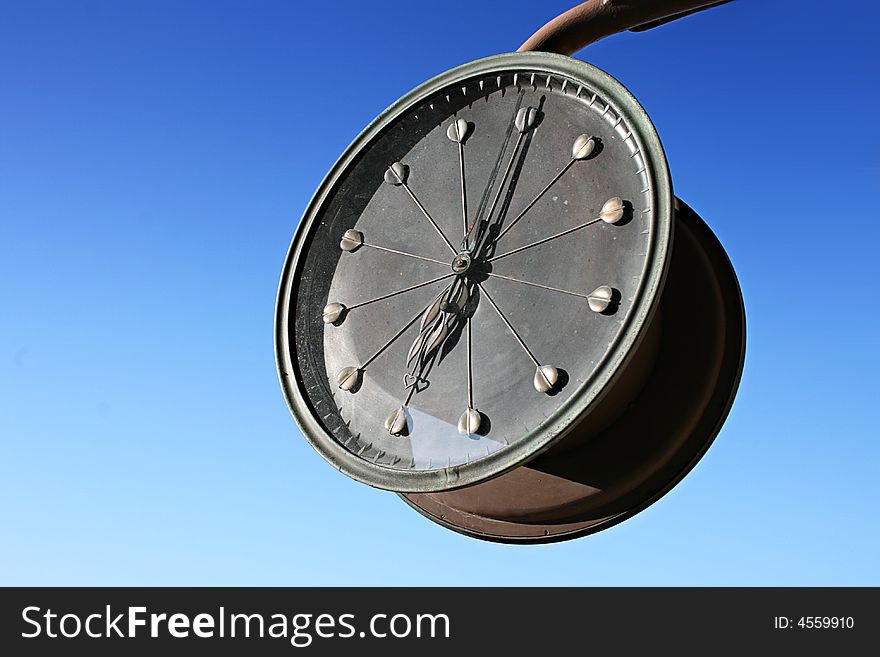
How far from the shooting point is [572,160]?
317 cm

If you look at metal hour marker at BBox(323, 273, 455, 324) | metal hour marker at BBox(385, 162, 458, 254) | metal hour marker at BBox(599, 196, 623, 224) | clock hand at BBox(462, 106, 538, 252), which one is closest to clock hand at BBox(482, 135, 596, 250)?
clock hand at BBox(462, 106, 538, 252)

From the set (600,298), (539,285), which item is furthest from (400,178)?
(600,298)

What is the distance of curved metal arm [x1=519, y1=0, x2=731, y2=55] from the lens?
379cm

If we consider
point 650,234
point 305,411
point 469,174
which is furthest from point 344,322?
point 650,234

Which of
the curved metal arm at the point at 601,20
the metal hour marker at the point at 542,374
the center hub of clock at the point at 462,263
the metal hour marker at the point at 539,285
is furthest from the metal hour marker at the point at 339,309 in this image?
the curved metal arm at the point at 601,20

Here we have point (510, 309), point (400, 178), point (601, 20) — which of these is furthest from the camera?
point (601, 20)

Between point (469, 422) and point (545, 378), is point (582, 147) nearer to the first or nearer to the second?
point (545, 378)

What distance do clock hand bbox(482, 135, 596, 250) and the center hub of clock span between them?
0.12m

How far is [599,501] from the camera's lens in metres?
3.28

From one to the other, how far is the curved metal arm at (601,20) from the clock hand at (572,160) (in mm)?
976

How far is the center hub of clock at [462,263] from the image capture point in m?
3.21

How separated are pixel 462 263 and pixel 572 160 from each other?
54cm

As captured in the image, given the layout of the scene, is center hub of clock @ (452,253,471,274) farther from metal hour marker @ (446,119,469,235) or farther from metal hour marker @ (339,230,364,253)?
metal hour marker @ (339,230,364,253)

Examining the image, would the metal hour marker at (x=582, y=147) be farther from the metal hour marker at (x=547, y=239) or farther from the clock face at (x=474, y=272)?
the metal hour marker at (x=547, y=239)
